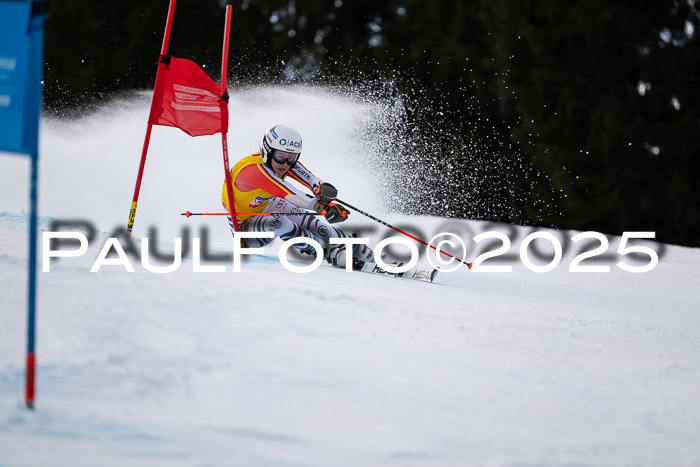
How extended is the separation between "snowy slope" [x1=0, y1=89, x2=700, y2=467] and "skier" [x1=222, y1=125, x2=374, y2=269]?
0.77m

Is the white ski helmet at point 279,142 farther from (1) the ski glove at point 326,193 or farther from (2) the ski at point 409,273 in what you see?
(2) the ski at point 409,273

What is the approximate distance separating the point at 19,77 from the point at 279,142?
3524mm

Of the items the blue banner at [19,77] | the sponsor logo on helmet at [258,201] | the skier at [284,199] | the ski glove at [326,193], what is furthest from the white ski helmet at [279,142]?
the blue banner at [19,77]

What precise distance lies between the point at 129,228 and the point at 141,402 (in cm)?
377

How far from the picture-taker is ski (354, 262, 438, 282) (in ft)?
20.5

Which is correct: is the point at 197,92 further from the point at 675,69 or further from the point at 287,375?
the point at 675,69

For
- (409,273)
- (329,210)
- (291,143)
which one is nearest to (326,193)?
(329,210)

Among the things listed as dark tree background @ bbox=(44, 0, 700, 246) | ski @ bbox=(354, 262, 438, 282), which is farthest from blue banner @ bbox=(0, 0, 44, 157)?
dark tree background @ bbox=(44, 0, 700, 246)

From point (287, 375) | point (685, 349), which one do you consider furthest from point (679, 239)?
point (287, 375)

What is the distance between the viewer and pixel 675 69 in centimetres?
1455

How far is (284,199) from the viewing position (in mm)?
6387

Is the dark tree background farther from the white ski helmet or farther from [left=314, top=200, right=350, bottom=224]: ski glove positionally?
[left=314, top=200, right=350, bottom=224]: ski glove

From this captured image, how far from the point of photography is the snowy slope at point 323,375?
288 cm

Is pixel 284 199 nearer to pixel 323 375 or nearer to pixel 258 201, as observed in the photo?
pixel 258 201
